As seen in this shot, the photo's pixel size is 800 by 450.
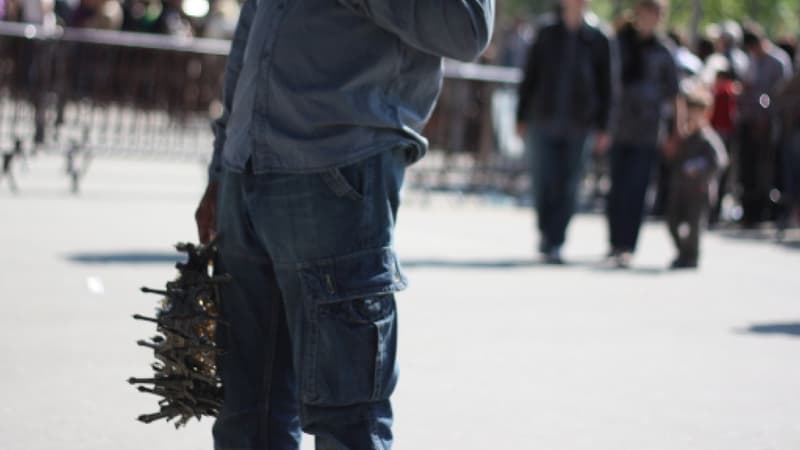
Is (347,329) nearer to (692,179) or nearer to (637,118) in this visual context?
(637,118)

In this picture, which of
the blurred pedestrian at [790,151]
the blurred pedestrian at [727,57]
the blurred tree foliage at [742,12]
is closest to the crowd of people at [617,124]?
the blurred pedestrian at [790,151]

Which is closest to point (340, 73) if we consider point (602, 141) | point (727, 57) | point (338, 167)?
point (338, 167)

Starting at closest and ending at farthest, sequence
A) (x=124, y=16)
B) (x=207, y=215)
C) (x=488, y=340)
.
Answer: (x=207, y=215) → (x=488, y=340) → (x=124, y=16)

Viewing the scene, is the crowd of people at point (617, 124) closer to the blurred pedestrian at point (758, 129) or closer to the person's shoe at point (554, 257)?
the person's shoe at point (554, 257)

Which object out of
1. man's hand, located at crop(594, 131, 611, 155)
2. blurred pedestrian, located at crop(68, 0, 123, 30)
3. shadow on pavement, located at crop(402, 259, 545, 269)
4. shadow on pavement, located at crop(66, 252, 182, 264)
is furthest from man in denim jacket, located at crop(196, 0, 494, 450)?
blurred pedestrian, located at crop(68, 0, 123, 30)

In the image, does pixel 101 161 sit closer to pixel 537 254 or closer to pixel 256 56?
pixel 537 254

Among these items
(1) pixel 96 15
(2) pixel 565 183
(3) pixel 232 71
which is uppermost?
(3) pixel 232 71

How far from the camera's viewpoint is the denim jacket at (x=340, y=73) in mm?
3766

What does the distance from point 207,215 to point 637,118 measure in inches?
328

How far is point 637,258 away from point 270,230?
30.6 feet

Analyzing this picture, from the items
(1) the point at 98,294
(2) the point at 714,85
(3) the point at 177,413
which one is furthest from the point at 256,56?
(2) the point at 714,85

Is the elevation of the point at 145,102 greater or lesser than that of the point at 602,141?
lesser

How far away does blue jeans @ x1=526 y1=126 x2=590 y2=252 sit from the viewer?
11.9m

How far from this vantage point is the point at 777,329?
30.1 ft
